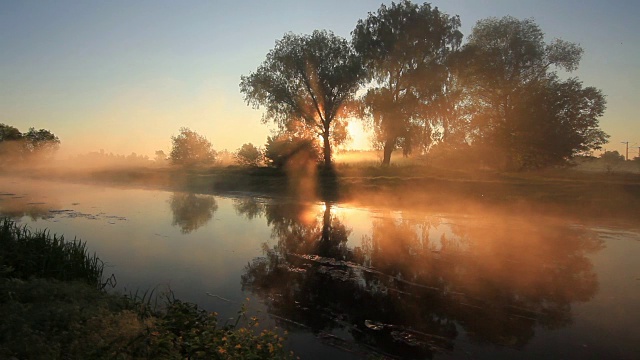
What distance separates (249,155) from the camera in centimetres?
5928

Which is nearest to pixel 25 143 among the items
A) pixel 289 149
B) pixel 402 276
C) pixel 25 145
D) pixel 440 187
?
pixel 25 145

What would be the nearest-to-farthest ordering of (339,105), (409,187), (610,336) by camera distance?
(610,336)
(409,187)
(339,105)

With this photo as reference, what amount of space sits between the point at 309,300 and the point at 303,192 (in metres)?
28.9

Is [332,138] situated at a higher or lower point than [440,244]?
higher

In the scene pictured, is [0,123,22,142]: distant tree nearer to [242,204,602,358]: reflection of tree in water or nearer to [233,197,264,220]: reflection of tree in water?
[233,197,264,220]: reflection of tree in water

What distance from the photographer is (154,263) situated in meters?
14.2

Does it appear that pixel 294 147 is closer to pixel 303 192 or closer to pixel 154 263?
pixel 303 192

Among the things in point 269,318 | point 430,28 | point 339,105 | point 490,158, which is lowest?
point 269,318

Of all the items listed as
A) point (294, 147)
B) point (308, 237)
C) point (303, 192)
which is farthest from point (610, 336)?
point (294, 147)

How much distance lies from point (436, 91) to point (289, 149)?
17932mm

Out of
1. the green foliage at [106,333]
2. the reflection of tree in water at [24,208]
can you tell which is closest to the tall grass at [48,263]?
the green foliage at [106,333]

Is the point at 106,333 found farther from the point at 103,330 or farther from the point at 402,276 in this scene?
the point at 402,276

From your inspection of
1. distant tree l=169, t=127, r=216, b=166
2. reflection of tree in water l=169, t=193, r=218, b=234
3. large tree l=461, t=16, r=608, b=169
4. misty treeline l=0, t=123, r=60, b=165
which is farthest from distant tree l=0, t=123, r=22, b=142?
large tree l=461, t=16, r=608, b=169

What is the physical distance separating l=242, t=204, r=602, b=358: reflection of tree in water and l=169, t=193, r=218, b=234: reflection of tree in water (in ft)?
18.8
